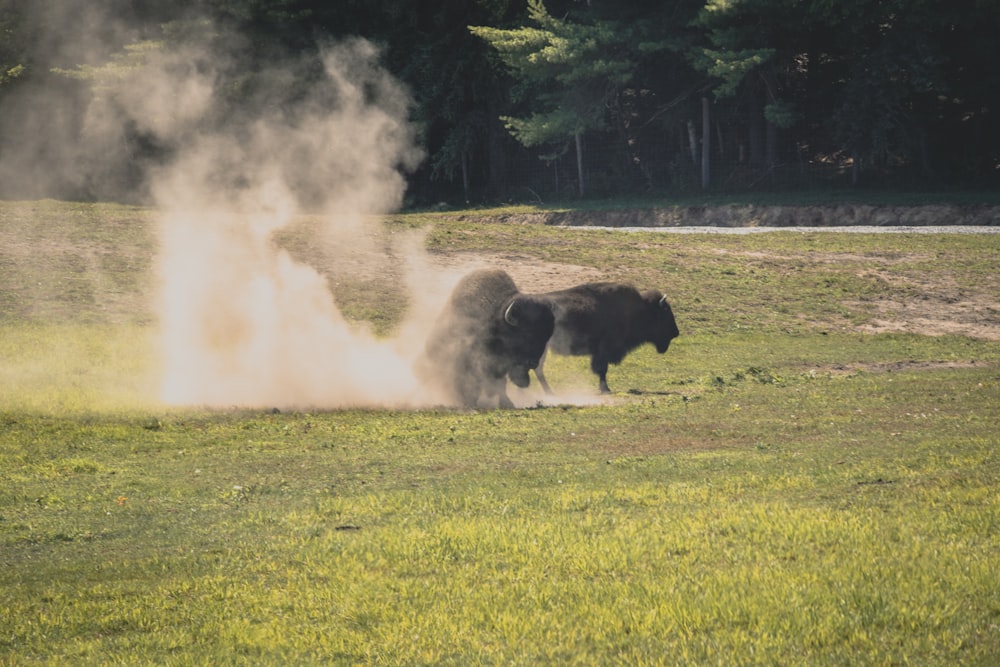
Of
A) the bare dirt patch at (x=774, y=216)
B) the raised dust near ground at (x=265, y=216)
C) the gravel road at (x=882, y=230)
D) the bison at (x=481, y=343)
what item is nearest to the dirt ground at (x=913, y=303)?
the raised dust near ground at (x=265, y=216)

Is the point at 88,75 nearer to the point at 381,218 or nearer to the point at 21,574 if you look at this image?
the point at 381,218

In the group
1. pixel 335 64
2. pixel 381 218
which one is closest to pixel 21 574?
pixel 335 64

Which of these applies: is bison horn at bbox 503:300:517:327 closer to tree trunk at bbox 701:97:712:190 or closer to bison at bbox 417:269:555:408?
bison at bbox 417:269:555:408

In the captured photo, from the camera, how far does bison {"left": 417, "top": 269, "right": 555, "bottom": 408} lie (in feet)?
70.0

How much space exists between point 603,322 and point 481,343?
11.4 ft

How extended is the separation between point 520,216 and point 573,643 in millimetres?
47969

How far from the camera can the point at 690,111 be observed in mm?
57812

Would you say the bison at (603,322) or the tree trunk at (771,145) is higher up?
the tree trunk at (771,145)

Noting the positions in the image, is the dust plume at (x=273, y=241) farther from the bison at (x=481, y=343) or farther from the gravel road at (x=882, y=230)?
the gravel road at (x=882, y=230)

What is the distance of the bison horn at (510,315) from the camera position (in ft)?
69.7

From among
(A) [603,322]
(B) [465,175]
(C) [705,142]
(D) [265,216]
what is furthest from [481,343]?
(B) [465,175]

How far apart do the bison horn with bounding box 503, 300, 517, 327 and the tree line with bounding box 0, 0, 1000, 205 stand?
22.6 meters

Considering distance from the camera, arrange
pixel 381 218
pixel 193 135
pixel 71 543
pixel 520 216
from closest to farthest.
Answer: pixel 71 543, pixel 193 135, pixel 381 218, pixel 520 216

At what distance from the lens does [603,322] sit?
2383 cm
